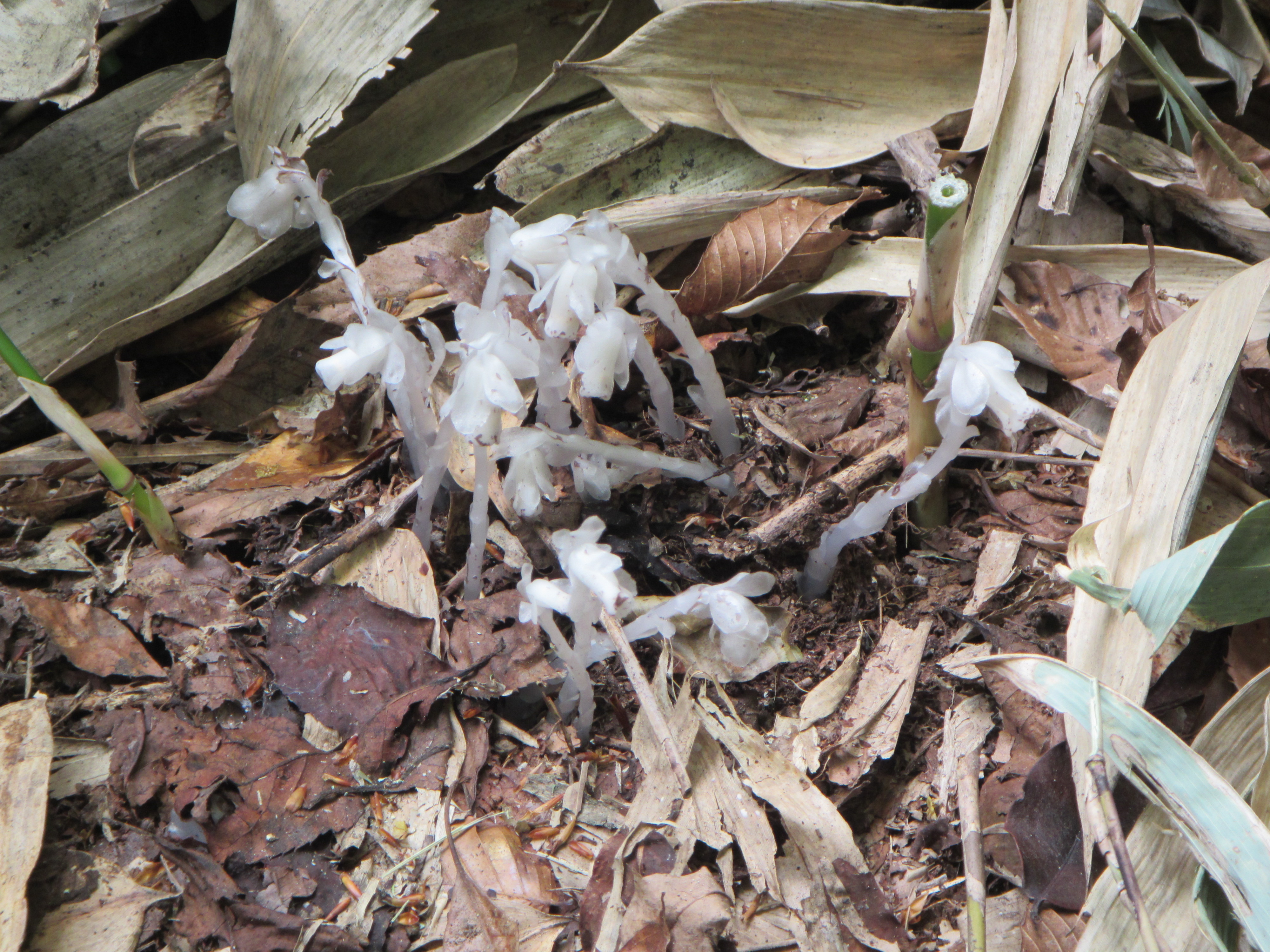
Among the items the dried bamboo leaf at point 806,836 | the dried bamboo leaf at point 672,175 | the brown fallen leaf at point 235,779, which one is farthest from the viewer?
the dried bamboo leaf at point 672,175

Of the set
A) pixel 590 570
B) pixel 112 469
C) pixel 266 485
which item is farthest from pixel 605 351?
pixel 112 469

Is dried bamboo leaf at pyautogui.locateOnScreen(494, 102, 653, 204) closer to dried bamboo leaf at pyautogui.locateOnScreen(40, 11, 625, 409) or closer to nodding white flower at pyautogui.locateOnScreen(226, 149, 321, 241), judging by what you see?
dried bamboo leaf at pyautogui.locateOnScreen(40, 11, 625, 409)

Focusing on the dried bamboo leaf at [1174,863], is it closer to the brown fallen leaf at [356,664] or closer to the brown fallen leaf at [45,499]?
the brown fallen leaf at [356,664]

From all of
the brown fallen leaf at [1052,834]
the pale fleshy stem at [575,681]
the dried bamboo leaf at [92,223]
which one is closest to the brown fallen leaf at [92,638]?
the dried bamboo leaf at [92,223]

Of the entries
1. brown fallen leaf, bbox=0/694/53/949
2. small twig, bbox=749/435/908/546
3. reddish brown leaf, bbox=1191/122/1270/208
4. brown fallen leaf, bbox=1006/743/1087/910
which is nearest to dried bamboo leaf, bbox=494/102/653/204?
small twig, bbox=749/435/908/546

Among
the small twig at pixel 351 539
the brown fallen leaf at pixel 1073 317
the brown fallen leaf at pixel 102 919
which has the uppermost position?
the brown fallen leaf at pixel 1073 317

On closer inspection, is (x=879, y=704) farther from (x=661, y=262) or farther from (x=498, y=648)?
(x=661, y=262)

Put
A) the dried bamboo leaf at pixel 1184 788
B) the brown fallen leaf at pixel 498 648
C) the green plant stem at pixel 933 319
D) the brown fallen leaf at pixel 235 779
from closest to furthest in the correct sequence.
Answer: the dried bamboo leaf at pixel 1184 788
the green plant stem at pixel 933 319
the brown fallen leaf at pixel 235 779
the brown fallen leaf at pixel 498 648
